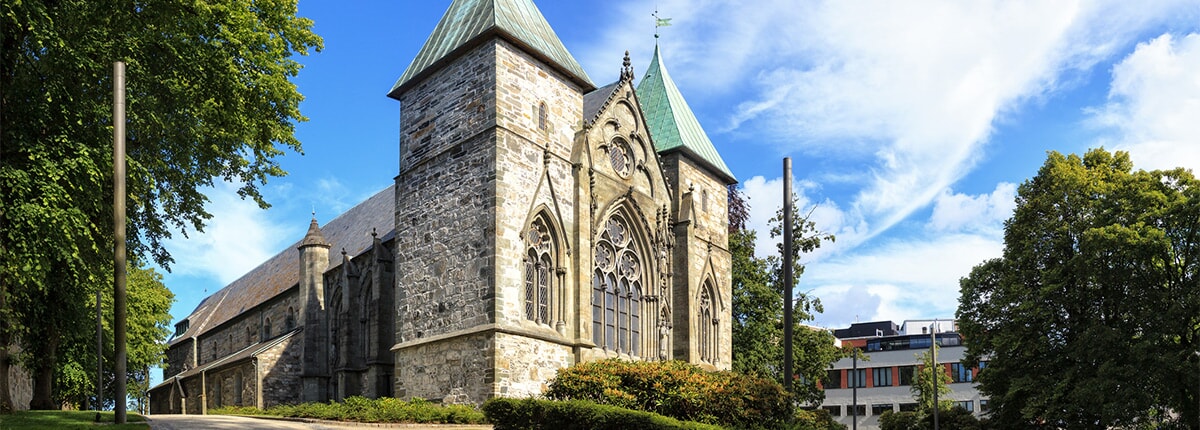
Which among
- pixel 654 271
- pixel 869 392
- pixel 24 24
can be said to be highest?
pixel 24 24

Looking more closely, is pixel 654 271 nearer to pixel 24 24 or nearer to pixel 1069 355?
pixel 1069 355

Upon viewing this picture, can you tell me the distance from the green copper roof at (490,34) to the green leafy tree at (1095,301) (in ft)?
51.7

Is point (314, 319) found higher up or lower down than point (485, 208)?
lower down

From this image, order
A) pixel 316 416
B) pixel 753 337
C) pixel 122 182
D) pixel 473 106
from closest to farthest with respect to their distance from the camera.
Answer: pixel 122 182 < pixel 316 416 < pixel 473 106 < pixel 753 337

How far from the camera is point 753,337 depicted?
41281mm

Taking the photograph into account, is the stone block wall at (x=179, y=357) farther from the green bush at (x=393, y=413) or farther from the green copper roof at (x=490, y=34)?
the green bush at (x=393, y=413)

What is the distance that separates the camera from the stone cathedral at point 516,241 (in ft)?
87.1

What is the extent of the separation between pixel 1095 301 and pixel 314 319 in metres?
27.5

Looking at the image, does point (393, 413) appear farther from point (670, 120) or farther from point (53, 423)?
point (670, 120)

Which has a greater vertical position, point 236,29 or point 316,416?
point 236,29

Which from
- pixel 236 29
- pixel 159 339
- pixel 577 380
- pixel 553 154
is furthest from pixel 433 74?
pixel 159 339

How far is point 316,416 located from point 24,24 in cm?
1139

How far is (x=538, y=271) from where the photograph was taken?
2755 centimetres

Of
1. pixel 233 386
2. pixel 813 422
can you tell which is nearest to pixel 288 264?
pixel 233 386
